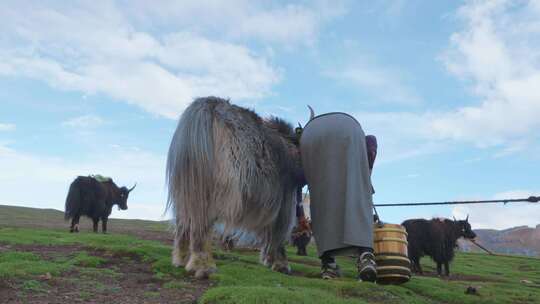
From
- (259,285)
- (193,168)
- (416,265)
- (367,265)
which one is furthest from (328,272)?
(416,265)

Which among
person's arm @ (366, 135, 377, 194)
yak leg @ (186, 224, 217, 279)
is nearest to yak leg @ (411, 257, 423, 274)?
person's arm @ (366, 135, 377, 194)

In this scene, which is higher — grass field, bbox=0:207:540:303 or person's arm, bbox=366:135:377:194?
person's arm, bbox=366:135:377:194

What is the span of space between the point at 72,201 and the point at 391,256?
11777mm

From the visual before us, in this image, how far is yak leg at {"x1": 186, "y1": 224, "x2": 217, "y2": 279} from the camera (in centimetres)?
514

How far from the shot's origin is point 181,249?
5.73m

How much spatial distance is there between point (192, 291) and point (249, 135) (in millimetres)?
1781

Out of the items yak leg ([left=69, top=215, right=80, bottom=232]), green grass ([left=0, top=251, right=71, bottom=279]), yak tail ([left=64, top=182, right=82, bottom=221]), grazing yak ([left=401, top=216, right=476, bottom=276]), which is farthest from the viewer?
yak tail ([left=64, top=182, right=82, bottom=221])

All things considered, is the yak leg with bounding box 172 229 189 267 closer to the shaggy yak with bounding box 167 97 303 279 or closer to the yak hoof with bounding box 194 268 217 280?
the shaggy yak with bounding box 167 97 303 279

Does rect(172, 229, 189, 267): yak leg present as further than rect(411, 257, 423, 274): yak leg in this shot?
No

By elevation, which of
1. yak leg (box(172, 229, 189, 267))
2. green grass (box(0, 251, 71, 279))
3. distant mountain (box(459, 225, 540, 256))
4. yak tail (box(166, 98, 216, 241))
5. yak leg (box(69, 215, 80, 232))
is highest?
distant mountain (box(459, 225, 540, 256))

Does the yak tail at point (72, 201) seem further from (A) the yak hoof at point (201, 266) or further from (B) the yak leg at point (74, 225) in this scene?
(A) the yak hoof at point (201, 266)

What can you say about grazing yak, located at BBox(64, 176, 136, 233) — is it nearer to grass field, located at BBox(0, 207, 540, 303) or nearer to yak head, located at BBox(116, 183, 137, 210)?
yak head, located at BBox(116, 183, 137, 210)

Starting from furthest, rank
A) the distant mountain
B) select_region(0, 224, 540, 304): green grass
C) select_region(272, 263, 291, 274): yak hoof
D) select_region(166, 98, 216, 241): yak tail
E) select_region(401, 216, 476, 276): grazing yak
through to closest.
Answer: the distant mountain → select_region(401, 216, 476, 276): grazing yak → select_region(272, 263, 291, 274): yak hoof → select_region(166, 98, 216, 241): yak tail → select_region(0, 224, 540, 304): green grass

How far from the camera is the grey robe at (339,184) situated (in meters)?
5.01
